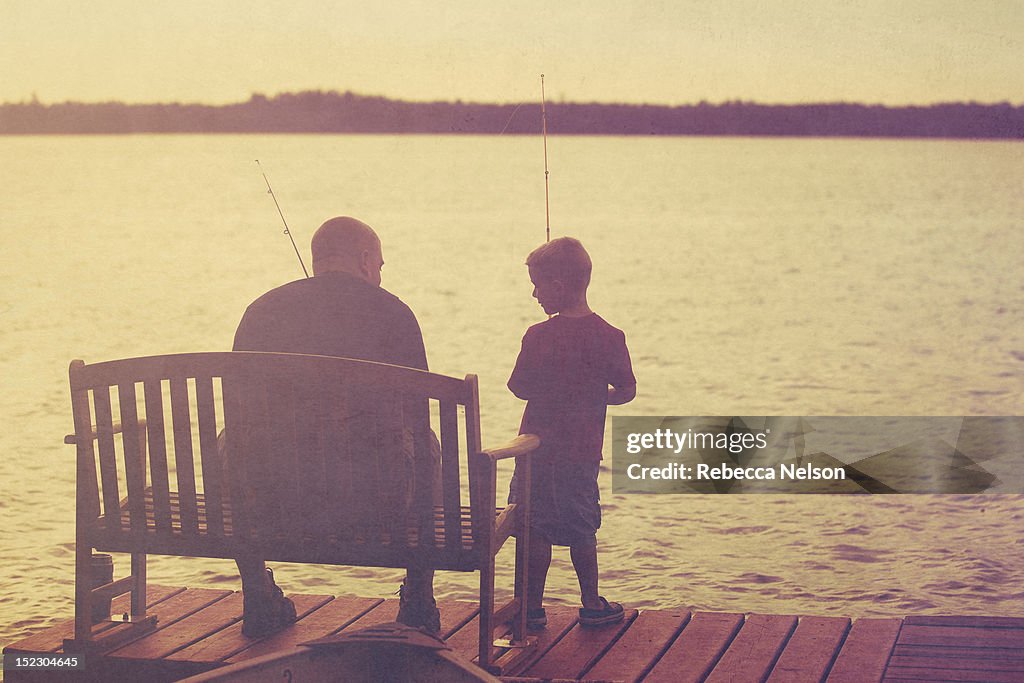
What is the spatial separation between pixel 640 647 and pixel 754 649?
1.11 ft

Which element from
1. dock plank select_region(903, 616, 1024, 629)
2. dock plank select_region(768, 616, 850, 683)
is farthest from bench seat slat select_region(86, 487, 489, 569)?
dock plank select_region(903, 616, 1024, 629)

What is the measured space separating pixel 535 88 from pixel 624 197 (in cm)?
5242

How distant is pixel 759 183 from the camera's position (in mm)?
72438

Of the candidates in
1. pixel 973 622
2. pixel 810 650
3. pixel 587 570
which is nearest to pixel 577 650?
pixel 587 570

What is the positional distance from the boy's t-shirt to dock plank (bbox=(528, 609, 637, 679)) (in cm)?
54

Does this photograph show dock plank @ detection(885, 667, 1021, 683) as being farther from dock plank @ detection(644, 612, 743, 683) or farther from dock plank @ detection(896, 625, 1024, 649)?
dock plank @ detection(644, 612, 743, 683)

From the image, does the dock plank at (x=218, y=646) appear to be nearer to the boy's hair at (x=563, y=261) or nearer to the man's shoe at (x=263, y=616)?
the man's shoe at (x=263, y=616)

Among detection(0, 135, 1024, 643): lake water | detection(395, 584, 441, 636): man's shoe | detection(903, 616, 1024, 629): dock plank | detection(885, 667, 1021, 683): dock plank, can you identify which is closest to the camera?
detection(885, 667, 1021, 683): dock plank

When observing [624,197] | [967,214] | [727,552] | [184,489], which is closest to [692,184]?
[624,197]

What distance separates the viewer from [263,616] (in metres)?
4.34

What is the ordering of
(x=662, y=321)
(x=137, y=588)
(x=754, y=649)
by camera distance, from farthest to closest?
1. (x=662, y=321)
2. (x=137, y=588)
3. (x=754, y=649)

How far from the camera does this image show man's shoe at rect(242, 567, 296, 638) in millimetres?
4332

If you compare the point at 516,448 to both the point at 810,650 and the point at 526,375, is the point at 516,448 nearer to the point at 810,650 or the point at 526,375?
the point at 526,375

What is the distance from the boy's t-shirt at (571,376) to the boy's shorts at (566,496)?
0.04m
